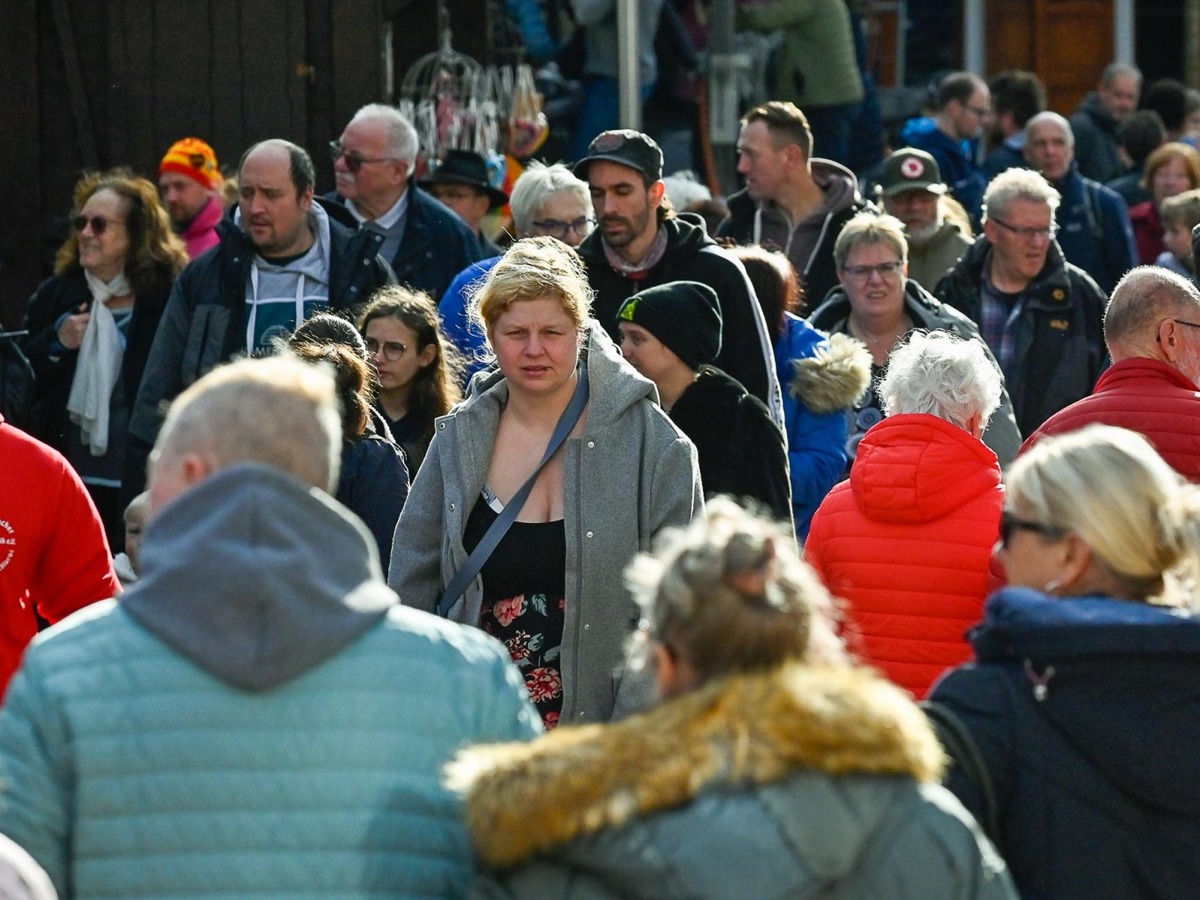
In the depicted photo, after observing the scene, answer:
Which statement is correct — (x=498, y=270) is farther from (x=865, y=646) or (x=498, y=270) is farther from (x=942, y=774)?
(x=942, y=774)

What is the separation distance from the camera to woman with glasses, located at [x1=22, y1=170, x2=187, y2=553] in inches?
322

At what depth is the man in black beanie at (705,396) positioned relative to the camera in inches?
227

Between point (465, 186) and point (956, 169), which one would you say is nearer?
point (465, 186)

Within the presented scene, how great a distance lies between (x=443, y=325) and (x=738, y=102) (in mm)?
5672

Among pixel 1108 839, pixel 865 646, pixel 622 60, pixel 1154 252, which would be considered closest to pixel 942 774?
pixel 1108 839

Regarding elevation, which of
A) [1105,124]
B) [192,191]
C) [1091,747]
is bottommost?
[1091,747]

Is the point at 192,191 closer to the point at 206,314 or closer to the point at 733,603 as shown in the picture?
the point at 206,314

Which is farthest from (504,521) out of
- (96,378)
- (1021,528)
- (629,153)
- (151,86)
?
(151,86)

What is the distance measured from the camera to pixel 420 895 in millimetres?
2914

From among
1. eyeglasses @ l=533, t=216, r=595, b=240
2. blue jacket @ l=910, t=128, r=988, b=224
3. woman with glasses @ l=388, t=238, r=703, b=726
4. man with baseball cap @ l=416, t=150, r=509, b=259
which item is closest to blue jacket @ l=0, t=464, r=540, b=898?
woman with glasses @ l=388, t=238, r=703, b=726

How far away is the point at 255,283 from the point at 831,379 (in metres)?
2.25

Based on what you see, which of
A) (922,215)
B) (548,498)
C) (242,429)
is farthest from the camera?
(922,215)

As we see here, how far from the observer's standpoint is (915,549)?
5172mm

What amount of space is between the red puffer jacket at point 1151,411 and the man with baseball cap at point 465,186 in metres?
4.40
